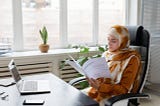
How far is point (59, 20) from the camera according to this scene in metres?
3.73

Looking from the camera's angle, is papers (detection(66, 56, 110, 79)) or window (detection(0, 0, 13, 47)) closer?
papers (detection(66, 56, 110, 79))

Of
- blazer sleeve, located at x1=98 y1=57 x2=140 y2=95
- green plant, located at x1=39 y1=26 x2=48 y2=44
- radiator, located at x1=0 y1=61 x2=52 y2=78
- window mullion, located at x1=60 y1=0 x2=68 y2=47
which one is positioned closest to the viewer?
blazer sleeve, located at x1=98 y1=57 x2=140 y2=95

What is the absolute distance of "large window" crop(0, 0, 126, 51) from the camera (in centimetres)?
343

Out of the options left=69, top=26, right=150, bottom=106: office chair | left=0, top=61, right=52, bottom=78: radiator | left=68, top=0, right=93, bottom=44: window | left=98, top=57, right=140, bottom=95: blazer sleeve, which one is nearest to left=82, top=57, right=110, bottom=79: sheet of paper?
left=98, top=57, right=140, bottom=95: blazer sleeve

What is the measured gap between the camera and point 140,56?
7.36ft

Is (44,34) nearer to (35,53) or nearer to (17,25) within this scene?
(35,53)

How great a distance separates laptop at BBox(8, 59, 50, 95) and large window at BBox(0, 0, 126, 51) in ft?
5.05

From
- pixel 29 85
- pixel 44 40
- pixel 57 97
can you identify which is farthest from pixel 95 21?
pixel 57 97

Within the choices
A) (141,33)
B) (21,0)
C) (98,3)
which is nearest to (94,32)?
(98,3)

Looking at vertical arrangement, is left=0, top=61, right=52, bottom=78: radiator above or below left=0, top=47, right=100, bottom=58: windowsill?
below

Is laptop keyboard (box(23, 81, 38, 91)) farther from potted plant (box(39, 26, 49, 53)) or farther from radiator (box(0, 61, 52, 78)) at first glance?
potted plant (box(39, 26, 49, 53))

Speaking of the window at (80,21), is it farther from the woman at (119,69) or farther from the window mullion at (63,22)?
the woman at (119,69)

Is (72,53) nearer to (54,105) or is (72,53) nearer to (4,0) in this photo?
(4,0)

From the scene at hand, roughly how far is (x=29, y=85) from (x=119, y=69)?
80cm
